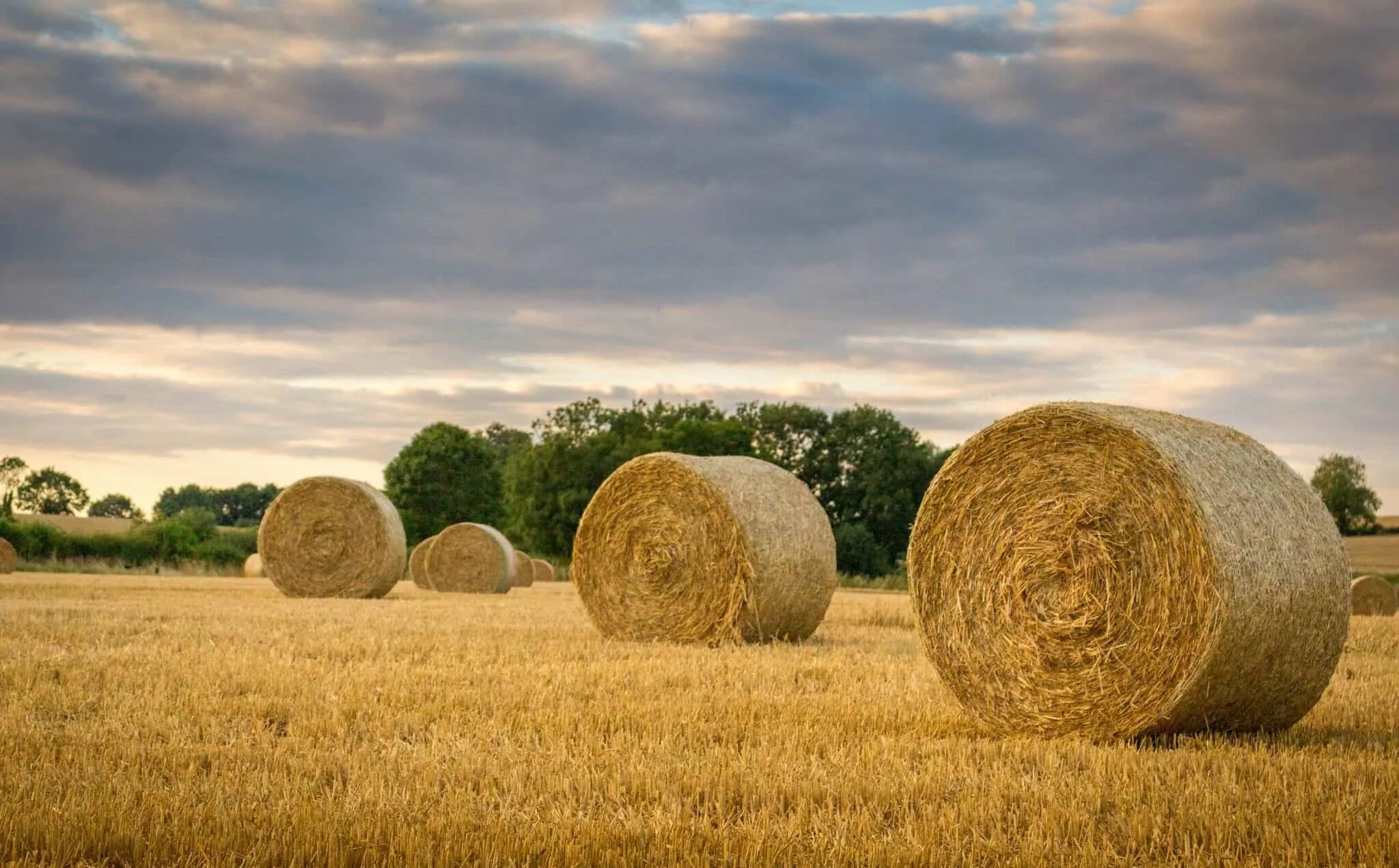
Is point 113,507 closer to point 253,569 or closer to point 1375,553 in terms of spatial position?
point 253,569

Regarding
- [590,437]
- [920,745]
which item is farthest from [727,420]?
[920,745]

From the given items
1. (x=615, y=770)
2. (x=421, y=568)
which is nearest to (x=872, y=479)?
(x=421, y=568)

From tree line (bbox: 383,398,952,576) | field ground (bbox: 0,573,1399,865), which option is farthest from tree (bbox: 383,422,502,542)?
field ground (bbox: 0,573,1399,865)

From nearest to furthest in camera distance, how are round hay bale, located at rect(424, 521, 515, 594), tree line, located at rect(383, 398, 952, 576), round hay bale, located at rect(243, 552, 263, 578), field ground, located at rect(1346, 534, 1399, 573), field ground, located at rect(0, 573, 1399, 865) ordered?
field ground, located at rect(0, 573, 1399, 865)
round hay bale, located at rect(424, 521, 515, 594)
round hay bale, located at rect(243, 552, 263, 578)
field ground, located at rect(1346, 534, 1399, 573)
tree line, located at rect(383, 398, 952, 576)

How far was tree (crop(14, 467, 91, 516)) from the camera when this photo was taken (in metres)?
70.9

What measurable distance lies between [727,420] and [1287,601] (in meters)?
51.0

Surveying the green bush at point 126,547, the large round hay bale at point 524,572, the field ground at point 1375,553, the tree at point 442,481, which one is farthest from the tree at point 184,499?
the field ground at point 1375,553

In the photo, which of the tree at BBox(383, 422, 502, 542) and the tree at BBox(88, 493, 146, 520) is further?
the tree at BBox(88, 493, 146, 520)

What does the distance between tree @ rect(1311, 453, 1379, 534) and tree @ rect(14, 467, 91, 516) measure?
213 feet

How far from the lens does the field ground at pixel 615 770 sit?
182 inches

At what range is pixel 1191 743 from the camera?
23.0 feet

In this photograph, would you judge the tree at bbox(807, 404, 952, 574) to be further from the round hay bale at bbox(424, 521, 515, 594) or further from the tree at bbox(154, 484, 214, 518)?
the tree at bbox(154, 484, 214, 518)

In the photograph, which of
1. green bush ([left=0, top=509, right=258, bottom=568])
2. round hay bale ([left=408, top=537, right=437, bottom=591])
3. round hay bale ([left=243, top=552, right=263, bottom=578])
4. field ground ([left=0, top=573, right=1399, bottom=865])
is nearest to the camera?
field ground ([left=0, top=573, right=1399, bottom=865])

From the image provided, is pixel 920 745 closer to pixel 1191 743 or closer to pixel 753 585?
pixel 1191 743
